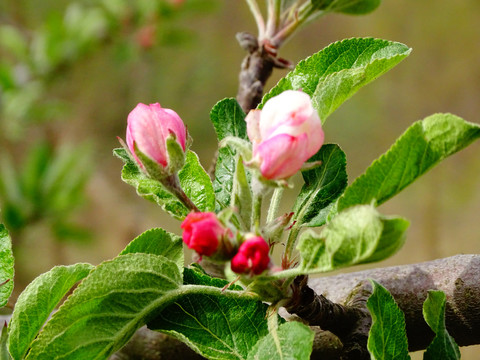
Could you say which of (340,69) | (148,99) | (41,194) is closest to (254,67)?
(340,69)

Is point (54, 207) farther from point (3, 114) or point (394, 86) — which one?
point (394, 86)

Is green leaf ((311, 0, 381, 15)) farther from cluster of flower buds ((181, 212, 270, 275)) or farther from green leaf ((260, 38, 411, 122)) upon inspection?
cluster of flower buds ((181, 212, 270, 275))

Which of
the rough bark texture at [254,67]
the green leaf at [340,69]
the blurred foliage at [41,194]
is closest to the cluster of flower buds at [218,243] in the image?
the green leaf at [340,69]

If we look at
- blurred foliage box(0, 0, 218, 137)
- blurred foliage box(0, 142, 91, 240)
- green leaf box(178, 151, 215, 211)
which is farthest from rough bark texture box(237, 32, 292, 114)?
blurred foliage box(0, 0, 218, 137)

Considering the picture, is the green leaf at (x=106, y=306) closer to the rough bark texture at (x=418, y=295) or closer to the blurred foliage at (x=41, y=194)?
the rough bark texture at (x=418, y=295)

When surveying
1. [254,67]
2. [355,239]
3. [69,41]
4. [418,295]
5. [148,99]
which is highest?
[69,41]

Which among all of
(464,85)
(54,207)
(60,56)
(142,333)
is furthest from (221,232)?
(464,85)

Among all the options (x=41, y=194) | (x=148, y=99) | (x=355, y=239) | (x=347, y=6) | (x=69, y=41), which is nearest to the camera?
(x=355, y=239)

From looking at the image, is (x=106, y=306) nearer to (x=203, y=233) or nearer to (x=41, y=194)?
(x=203, y=233)
